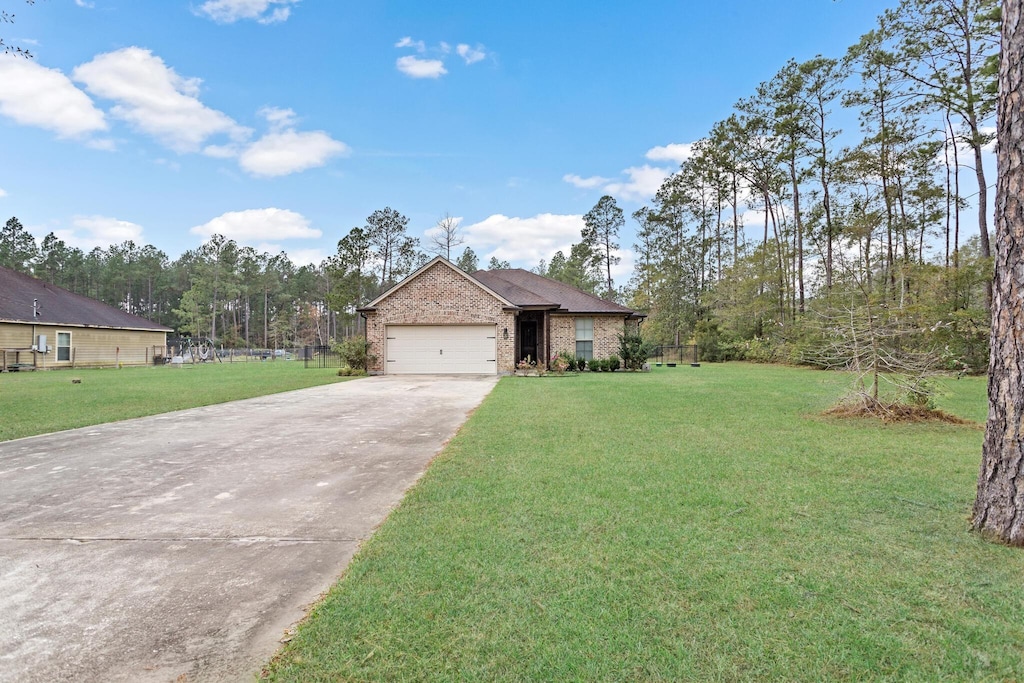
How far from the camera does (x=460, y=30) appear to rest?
49.4 ft

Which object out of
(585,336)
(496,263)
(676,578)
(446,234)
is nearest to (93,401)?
(676,578)

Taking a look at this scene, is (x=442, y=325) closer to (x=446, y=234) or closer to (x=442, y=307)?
(x=442, y=307)

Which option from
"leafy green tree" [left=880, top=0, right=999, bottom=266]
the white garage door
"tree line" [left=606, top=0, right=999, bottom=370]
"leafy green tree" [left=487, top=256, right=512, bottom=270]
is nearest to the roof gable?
the white garage door

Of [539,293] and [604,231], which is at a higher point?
[604,231]

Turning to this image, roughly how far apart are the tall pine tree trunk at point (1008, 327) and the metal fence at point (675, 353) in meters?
27.6

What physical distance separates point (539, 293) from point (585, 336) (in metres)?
2.89

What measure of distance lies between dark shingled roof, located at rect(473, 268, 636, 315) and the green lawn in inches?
590

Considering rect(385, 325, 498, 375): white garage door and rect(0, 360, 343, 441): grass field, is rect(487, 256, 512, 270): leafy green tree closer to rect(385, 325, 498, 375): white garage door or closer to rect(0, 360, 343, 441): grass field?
rect(385, 325, 498, 375): white garage door

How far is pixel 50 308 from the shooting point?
24844 millimetres

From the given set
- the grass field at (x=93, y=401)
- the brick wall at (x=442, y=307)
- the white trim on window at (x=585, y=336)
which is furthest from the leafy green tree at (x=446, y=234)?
the grass field at (x=93, y=401)

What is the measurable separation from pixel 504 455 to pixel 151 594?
3.40m

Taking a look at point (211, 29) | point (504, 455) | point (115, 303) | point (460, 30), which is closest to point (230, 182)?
point (211, 29)

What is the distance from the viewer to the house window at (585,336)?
2058 centimetres

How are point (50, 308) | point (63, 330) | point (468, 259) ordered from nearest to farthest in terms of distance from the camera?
point (63, 330) → point (50, 308) → point (468, 259)
